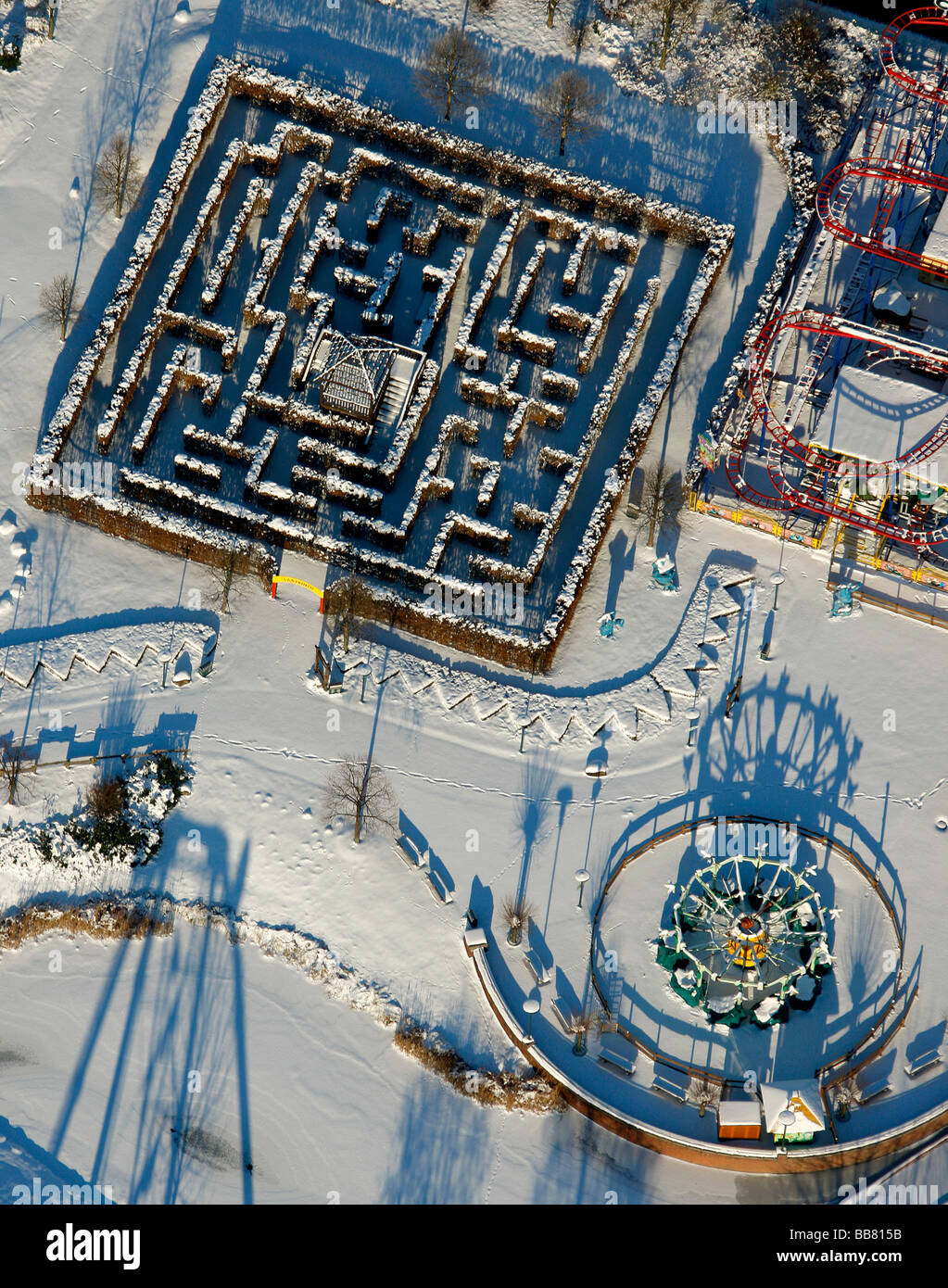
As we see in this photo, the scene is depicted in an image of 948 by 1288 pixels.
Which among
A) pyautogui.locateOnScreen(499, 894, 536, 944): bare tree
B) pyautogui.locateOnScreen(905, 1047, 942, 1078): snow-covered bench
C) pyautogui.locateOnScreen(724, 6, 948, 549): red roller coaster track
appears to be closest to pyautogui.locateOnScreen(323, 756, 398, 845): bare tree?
pyautogui.locateOnScreen(499, 894, 536, 944): bare tree

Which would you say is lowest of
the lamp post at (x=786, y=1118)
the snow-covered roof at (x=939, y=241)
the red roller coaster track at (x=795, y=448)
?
the lamp post at (x=786, y=1118)

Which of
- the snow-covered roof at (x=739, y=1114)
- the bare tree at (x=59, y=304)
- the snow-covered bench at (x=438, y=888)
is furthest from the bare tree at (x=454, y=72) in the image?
the snow-covered roof at (x=739, y=1114)

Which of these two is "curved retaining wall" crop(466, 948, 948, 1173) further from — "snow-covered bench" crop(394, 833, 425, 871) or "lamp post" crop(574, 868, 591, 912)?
"snow-covered bench" crop(394, 833, 425, 871)

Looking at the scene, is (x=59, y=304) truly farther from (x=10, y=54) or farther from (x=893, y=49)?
(x=893, y=49)

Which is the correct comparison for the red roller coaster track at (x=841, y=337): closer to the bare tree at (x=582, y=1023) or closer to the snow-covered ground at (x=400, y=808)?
the snow-covered ground at (x=400, y=808)

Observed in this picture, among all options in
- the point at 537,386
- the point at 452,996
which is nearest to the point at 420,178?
the point at 537,386

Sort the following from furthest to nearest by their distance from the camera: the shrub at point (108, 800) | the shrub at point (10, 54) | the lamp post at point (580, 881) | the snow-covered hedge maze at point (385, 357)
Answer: the shrub at point (10, 54)
the snow-covered hedge maze at point (385, 357)
the shrub at point (108, 800)
the lamp post at point (580, 881)
